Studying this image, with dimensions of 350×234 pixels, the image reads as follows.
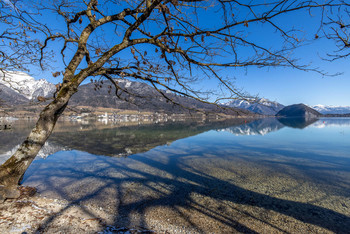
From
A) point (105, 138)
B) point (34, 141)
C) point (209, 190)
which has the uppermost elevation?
point (34, 141)

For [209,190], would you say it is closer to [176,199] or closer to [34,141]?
[176,199]

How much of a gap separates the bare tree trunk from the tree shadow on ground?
5.65ft

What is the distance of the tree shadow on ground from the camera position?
6.00 metres

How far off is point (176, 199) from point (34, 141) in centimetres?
582

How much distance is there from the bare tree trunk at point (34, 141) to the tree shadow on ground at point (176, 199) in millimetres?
1724

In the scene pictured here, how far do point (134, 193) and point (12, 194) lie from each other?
446cm

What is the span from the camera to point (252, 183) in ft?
32.3

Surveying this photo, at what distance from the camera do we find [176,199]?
762 centimetres

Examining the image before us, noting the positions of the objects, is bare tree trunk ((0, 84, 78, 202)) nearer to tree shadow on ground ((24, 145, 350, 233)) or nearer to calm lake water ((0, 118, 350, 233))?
tree shadow on ground ((24, 145, 350, 233))

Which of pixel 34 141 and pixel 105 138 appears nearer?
pixel 34 141

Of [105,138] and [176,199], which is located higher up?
[176,199]

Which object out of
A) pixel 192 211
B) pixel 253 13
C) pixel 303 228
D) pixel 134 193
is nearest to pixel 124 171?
pixel 134 193

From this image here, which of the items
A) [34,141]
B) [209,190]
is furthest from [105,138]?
[34,141]

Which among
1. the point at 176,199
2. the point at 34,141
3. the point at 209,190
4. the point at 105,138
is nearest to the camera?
the point at 34,141
